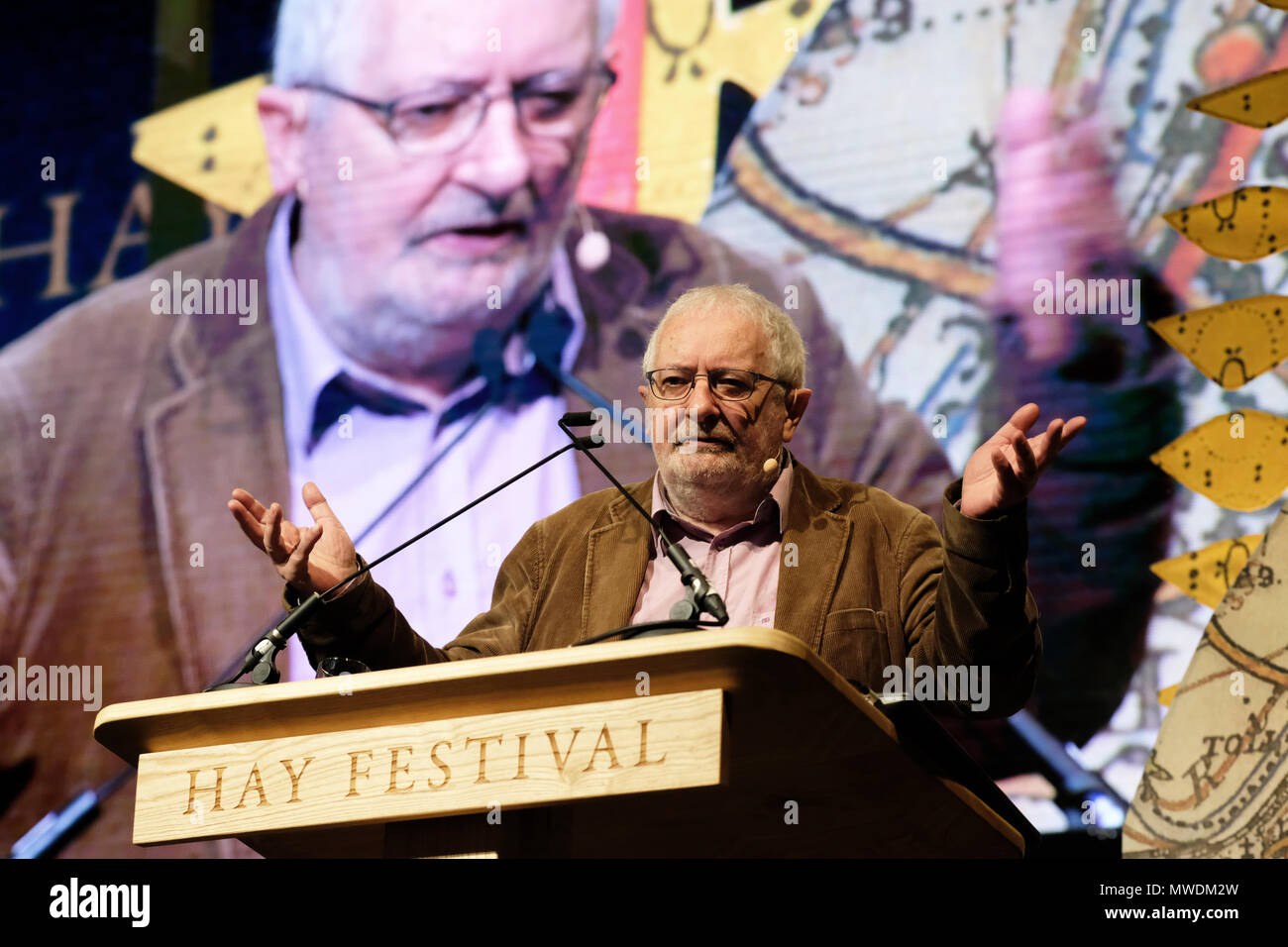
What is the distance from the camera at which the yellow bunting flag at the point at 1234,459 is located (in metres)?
2.93

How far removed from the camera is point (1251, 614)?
9.39 feet

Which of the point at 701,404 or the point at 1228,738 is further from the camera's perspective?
the point at 1228,738

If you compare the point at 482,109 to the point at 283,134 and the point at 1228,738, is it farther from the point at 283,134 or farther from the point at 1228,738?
the point at 1228,738

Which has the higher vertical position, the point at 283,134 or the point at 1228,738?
the point at 283,134

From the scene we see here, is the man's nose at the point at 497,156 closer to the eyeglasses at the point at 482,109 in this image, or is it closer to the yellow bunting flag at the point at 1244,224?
the eyeglasses at the point at 482,109

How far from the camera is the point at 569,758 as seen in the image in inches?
57.2

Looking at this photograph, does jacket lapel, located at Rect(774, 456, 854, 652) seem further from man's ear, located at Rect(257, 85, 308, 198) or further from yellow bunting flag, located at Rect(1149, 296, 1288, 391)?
man's ear, located at Rect(257, 85, 308, 198)

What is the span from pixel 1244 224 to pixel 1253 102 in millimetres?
272

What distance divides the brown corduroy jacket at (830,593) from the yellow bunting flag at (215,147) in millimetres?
1897

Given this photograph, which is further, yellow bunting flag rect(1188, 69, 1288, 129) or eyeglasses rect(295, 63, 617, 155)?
eyeglasses rect(295, 63, 617, 155)

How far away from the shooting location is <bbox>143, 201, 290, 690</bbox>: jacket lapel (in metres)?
3.55

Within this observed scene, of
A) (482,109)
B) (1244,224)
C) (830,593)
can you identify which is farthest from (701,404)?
(482,109)

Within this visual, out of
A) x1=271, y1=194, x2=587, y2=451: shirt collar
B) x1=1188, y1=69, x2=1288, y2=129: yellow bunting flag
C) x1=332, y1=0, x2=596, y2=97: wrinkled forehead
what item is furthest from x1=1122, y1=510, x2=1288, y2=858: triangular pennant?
x1=332, y1=0, x2=596, y2=97: wrinkled forehead

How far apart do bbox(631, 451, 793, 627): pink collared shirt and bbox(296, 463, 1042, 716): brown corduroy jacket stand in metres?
0.03
